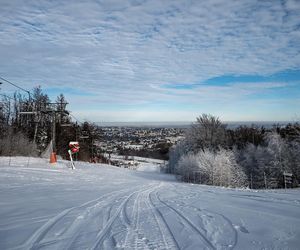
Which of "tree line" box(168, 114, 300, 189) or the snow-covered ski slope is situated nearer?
the snow-covered ski slope

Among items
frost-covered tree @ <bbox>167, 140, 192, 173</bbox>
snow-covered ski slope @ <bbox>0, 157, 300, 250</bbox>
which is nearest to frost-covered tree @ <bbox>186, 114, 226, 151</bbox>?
frost-covered tree @ <bbox>167, 140, 192, 173</bbox>

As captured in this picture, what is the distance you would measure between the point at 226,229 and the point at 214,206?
3044 millimetres

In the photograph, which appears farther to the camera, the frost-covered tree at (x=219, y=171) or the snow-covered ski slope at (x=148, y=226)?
the frost-covered tree at (x=219, y=171)

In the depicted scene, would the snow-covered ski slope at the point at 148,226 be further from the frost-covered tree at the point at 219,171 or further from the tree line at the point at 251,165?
the frost-covered tree at the point at 219,171

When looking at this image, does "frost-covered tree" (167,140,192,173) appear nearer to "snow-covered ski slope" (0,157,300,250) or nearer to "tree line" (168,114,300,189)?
"tree line" (168,114,300,189)

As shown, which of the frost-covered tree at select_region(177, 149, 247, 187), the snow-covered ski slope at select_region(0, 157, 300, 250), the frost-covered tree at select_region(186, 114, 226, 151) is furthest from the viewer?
the frost-covered tree at select_region(186, 114, 226, 151)

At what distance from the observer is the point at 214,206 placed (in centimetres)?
940

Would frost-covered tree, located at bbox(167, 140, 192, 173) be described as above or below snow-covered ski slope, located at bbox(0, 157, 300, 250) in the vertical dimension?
above

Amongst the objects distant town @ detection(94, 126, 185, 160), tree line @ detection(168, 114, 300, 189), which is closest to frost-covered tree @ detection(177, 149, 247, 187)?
tree line @ detection(168, 114, 300, 189)

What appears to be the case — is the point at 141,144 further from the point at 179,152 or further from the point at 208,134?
the point at 208,134

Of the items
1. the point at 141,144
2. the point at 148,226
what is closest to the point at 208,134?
the point at 148,226

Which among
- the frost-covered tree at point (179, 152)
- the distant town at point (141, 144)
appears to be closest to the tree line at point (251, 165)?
the frost-covered tree at point (179, 152)

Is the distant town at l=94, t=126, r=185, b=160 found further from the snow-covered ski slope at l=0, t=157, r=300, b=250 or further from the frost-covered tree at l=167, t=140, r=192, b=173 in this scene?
the snow-covered ski slope at l=0, t=157, r=300, b=250

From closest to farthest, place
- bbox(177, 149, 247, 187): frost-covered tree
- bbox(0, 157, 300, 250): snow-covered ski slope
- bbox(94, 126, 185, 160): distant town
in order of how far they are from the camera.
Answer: bbox(0, 157, 300, 250): snow-covered ski slope
bbox(177, 149, 247, 187): frost-covered tree
bbox(94, 126, 185, 160): distant town
